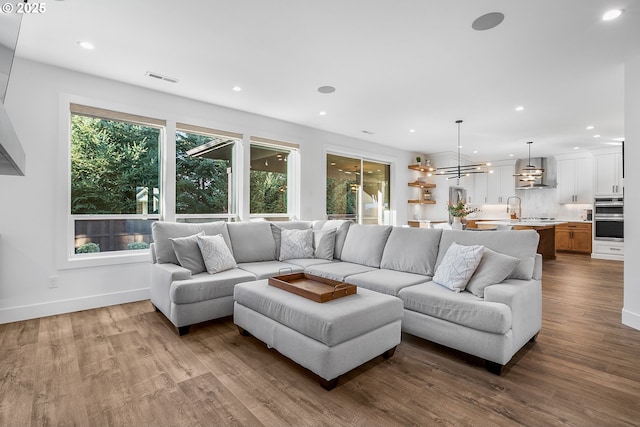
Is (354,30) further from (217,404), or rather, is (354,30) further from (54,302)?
(54,302)

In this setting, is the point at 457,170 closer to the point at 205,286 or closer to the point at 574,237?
the point at 574,237

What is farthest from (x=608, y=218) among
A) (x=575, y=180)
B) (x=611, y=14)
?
(x=611, y=14)

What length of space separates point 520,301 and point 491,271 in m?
0.29


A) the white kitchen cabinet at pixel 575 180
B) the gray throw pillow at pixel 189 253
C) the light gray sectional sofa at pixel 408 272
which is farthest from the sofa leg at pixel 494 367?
the white kitchen cabinet at pixel 575 180

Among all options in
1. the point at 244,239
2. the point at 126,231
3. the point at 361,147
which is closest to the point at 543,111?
the point at 361,147

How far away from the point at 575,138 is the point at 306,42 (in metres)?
6.57

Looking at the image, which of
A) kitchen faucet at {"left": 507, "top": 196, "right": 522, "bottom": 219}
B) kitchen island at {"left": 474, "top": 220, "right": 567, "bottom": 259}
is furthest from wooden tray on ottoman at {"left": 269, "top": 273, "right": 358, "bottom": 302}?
kitchen faucet at {"left": 507, "top": 196, "right": 522, "bottom": 219}

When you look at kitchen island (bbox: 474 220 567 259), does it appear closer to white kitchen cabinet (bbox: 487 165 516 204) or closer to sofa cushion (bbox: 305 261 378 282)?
white kitchen cabinet (bbox: 487 165 516 204)

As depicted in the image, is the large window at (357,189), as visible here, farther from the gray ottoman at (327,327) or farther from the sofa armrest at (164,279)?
the gray ottoman at (327,327)

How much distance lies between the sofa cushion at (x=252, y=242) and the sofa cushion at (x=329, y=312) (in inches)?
52.7

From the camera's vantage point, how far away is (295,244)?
418cm

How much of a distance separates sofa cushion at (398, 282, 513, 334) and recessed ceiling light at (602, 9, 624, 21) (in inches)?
93.3

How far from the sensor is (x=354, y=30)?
8.83 feet

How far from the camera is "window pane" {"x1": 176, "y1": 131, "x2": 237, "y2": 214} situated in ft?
14.5
